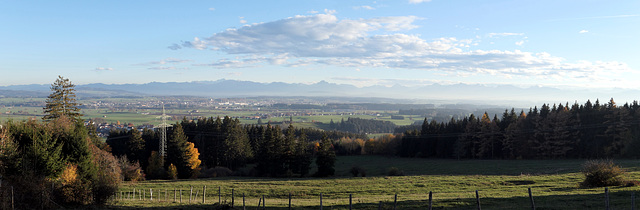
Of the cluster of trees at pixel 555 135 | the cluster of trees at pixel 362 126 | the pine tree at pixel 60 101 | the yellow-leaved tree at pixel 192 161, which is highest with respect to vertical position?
the pine tree at pixel 60 101

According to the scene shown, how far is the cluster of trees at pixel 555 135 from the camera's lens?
55.0 meters

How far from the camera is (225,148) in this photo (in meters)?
69.8

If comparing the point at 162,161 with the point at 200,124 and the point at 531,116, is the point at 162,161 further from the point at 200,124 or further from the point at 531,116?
the point at 531,116

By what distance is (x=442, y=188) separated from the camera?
94.6ft

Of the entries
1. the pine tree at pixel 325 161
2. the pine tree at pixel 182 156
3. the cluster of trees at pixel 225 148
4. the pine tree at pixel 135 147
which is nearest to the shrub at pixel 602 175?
the pine tree at pixel 325 161

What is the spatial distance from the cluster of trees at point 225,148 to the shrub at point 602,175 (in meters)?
36.1

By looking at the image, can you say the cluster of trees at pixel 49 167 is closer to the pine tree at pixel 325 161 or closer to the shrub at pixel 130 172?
the shrub at pixel 130 172

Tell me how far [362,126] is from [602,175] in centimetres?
16262

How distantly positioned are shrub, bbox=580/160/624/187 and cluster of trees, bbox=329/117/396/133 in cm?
14936

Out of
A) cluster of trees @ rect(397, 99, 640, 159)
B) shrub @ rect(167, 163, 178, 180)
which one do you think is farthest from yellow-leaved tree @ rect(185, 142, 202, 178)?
cluster of trees @ rect(397, 99, 640, 159)

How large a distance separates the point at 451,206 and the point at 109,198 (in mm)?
19054

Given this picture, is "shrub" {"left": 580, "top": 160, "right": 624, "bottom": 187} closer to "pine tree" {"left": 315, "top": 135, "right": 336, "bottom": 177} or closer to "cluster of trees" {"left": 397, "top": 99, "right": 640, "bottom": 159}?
"pine tree" {"left": 315, "top": 135, "right": 336, "bottom": 177}

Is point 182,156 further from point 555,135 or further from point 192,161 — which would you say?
point 555,135

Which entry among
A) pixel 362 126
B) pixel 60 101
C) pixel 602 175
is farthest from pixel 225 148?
pixel 362 126
